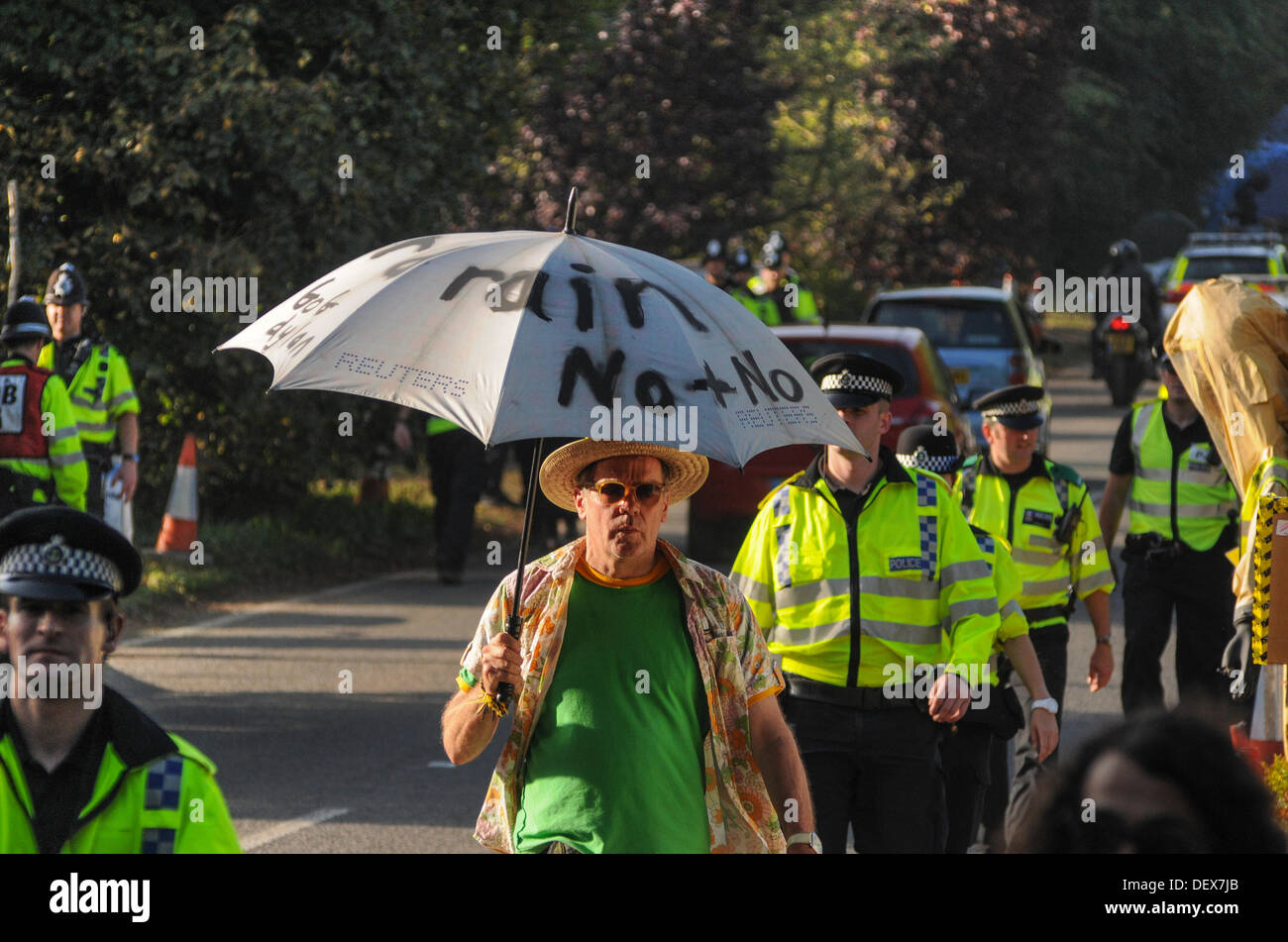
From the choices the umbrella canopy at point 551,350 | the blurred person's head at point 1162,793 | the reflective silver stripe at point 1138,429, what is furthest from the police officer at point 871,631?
the blurred person's head at point 1162,793

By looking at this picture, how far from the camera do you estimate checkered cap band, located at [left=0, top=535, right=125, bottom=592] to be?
2.99m

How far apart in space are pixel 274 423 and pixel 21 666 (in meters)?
11.5

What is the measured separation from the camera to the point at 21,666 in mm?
2945

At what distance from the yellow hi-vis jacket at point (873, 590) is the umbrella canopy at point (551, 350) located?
4.47ft

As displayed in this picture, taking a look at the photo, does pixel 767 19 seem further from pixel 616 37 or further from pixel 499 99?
pixel 499 99

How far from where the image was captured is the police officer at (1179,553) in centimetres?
806

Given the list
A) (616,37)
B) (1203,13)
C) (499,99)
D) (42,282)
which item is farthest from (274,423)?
(1203,13)

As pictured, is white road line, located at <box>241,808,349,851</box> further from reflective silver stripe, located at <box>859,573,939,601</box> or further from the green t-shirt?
the green t-shirt

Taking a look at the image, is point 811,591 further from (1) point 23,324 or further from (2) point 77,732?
(1) point 23,324

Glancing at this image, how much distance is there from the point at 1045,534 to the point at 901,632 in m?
2.02

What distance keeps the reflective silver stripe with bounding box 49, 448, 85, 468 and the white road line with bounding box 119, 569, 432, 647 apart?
2178 millimetres

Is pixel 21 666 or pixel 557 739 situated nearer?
pixel 21 666

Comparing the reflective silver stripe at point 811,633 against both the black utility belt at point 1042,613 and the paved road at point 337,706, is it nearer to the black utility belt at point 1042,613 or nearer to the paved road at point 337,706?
the paved road at point 337,706
